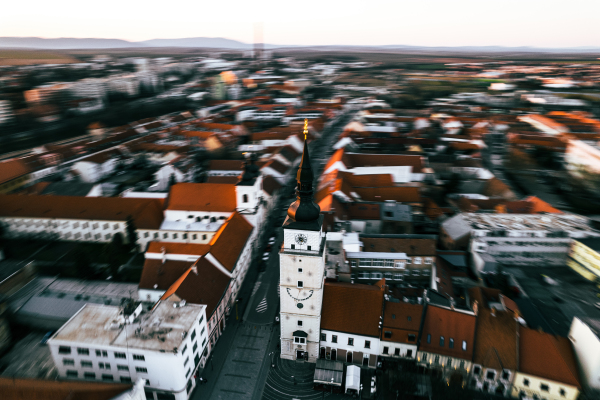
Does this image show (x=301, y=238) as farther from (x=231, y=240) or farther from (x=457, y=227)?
(x=457, y=227)

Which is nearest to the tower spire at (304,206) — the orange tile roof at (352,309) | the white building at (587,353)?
the orange tile roof at (352,309)

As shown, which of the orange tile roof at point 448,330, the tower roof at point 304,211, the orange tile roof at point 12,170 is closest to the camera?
the tower roof at point 304,211

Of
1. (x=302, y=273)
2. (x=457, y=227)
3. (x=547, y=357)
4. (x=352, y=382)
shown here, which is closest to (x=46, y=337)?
(x=302, y=273)

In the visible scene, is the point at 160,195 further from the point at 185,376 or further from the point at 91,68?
the point at 91,68

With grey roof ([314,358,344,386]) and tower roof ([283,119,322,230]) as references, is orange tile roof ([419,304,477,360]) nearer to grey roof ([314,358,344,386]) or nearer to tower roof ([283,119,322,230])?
grey roof ([314,358,344,386])

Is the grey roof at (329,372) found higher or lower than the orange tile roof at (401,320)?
lower

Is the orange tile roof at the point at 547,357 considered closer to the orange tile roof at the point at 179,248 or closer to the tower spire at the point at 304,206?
the tower spire at the point at 304,206

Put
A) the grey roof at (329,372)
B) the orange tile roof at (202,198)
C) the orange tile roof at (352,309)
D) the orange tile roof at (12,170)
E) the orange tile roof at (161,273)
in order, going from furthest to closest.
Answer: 1. the orange tile roof at (12,170)
2. the orange tile roof at (202,198)
3. the orange tile roof at (161,273)
4. the orange tile roof at (352,309)
5. the grey roof at (329,372)

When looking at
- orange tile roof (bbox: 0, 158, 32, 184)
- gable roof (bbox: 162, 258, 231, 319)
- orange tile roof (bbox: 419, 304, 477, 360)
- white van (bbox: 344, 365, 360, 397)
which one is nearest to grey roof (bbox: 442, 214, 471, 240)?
orange tile roof (bbox: 419, 304, 477, 360)

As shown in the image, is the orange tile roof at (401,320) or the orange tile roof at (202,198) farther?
the orange tile roof at (202,198)
